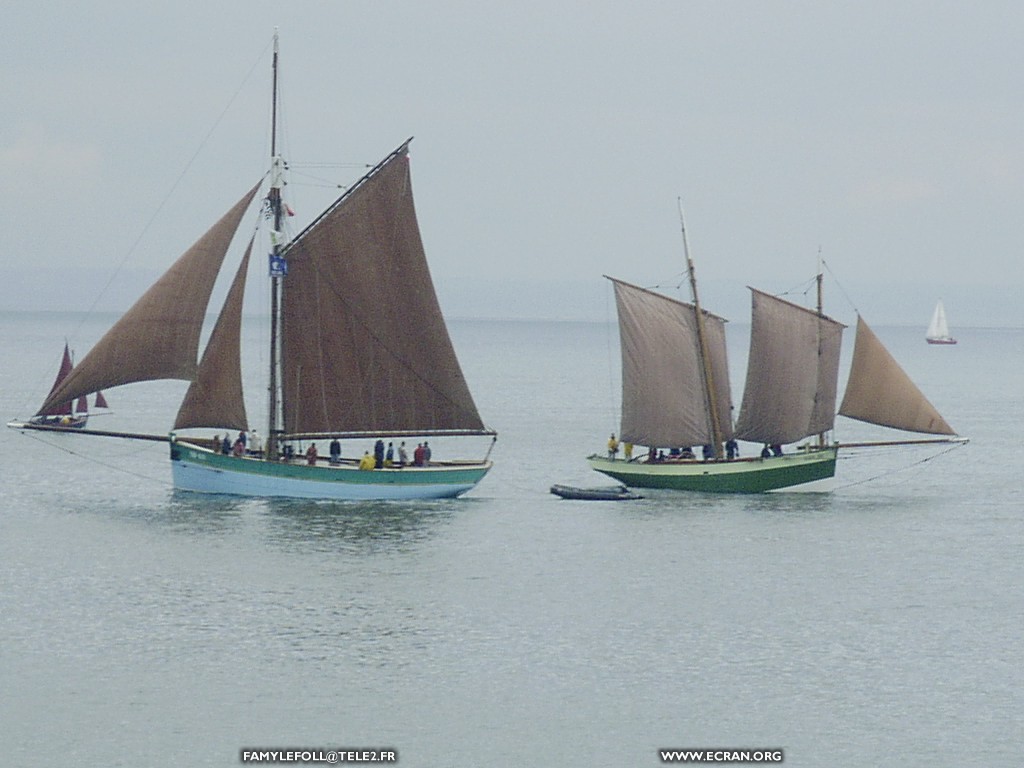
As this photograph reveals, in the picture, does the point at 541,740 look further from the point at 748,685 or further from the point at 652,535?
the point at 652,535

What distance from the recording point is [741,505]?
70875 millimetres

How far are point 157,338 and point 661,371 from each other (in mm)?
20709

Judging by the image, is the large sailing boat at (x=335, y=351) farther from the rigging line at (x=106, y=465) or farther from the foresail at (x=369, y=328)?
the rigging line at (x=106, y=465)

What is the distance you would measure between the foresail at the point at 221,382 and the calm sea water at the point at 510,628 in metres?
3.63

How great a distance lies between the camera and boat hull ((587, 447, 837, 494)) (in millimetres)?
73750

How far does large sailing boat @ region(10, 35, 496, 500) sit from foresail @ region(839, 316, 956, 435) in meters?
16.2

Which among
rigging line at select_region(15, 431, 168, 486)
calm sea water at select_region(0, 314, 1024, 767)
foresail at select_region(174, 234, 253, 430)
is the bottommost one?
calm sea water at select_region(0, 314, 1024, 767)

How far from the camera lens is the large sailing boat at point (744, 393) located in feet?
240

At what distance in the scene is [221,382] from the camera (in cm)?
A: 6575

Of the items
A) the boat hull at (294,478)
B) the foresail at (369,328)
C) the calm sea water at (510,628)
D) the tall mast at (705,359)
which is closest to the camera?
the calm sea water at (510,628)

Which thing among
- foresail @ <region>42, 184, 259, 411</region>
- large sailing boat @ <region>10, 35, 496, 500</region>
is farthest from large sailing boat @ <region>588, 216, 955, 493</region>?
foresail @ <region>42, 184, 259, 411</region>

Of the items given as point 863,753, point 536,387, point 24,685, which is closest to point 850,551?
point 863,753

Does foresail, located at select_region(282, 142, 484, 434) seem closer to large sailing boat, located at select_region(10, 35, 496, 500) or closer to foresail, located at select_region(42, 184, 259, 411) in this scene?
large sailing boat, located at select_region(10, 35, 496, 500)

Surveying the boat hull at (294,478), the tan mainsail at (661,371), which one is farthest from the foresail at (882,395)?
the boat hull at (294,478)
